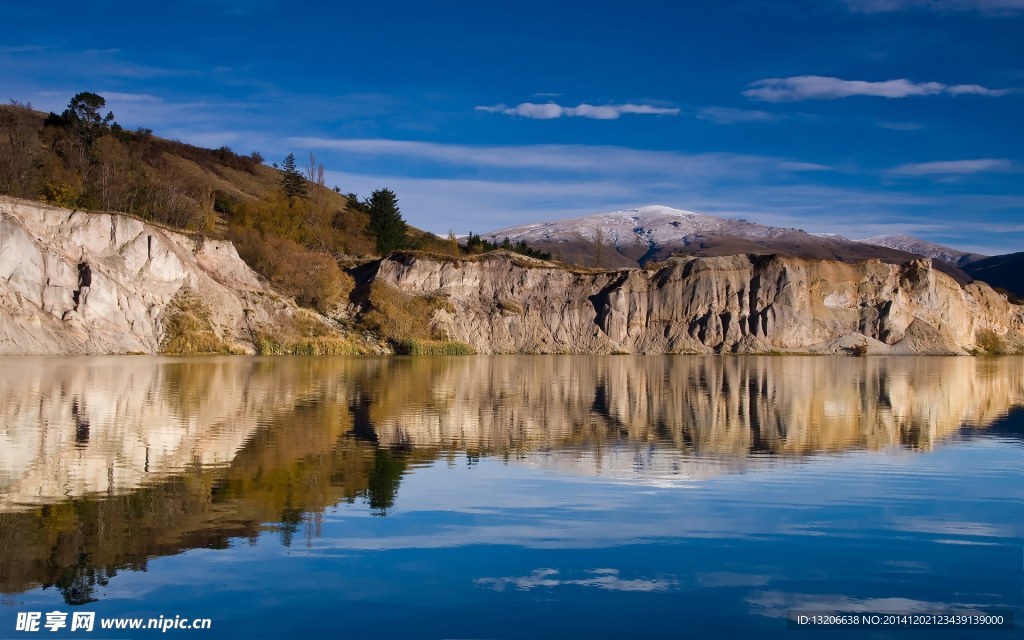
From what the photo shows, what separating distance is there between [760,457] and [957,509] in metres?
5.09

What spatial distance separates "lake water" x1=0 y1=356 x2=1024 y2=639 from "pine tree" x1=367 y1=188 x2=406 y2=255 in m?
87.2

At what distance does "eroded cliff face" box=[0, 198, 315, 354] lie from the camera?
181ft

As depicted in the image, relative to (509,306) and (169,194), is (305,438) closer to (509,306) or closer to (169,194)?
(509,306)

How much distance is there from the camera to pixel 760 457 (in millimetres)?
17531

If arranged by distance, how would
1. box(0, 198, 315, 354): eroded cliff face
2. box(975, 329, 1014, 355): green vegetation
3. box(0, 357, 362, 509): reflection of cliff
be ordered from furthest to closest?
box(975, 329, 1014, 355): green vegetation
box(0, 198, 315, 354): eroded cliff face
box(0, 357, 362, 509): reflection of cliff

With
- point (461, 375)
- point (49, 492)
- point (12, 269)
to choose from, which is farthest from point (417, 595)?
point (12, 269)

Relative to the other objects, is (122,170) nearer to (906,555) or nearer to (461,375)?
(461,375)

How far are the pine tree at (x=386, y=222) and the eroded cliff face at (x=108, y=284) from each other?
36887mm

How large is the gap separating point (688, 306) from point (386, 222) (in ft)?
128

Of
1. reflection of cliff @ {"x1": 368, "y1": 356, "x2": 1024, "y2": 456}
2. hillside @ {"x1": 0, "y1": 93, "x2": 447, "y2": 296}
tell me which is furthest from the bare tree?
reflection of cliff @ {"x1": 368, "y1": 356, "x2": 1024, "y2": 456}

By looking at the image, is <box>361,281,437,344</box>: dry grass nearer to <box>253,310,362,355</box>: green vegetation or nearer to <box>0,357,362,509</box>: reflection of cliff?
<box>253,310,362,355</box>: green vegetation

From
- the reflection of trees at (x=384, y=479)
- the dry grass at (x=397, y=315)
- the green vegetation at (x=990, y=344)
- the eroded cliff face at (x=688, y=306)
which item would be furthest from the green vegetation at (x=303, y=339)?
the green vegetation at (x=990, y=344)

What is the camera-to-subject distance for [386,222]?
366 feet

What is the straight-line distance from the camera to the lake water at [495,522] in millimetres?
8008
